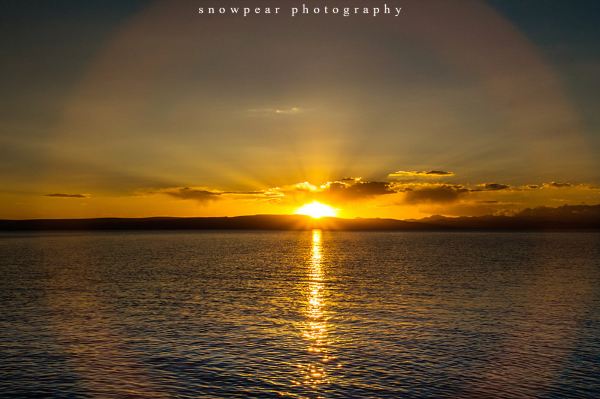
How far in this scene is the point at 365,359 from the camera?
36.5 metres

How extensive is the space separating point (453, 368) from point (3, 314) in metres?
43.3

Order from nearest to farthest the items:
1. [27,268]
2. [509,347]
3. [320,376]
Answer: [320,376]
[509,347]
[27,268]

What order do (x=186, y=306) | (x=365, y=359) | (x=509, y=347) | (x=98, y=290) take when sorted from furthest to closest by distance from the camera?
(x=98, y=290) → (x=186, y=306) → (x=509, y=347) → (x=365, y=359)

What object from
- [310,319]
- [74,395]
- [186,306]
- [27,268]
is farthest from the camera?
[27,268]

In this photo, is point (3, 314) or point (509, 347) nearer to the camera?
point (509, 347)

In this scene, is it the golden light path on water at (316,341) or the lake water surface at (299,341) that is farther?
the golden light path on water at (316,341)

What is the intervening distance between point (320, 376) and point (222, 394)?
6456mm

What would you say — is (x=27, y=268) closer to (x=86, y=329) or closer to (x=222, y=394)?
(x=86, y=329)

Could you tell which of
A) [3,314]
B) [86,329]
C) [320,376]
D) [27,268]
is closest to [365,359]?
[320,376]

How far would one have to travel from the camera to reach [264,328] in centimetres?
4681

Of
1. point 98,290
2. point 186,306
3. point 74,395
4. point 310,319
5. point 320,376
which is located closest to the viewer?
point 74,395

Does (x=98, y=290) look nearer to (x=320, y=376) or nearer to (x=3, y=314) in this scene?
(x=3, y=314)

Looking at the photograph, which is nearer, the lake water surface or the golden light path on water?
the lake water surface

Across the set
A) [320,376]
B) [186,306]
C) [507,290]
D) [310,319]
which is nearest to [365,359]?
[320,376]
